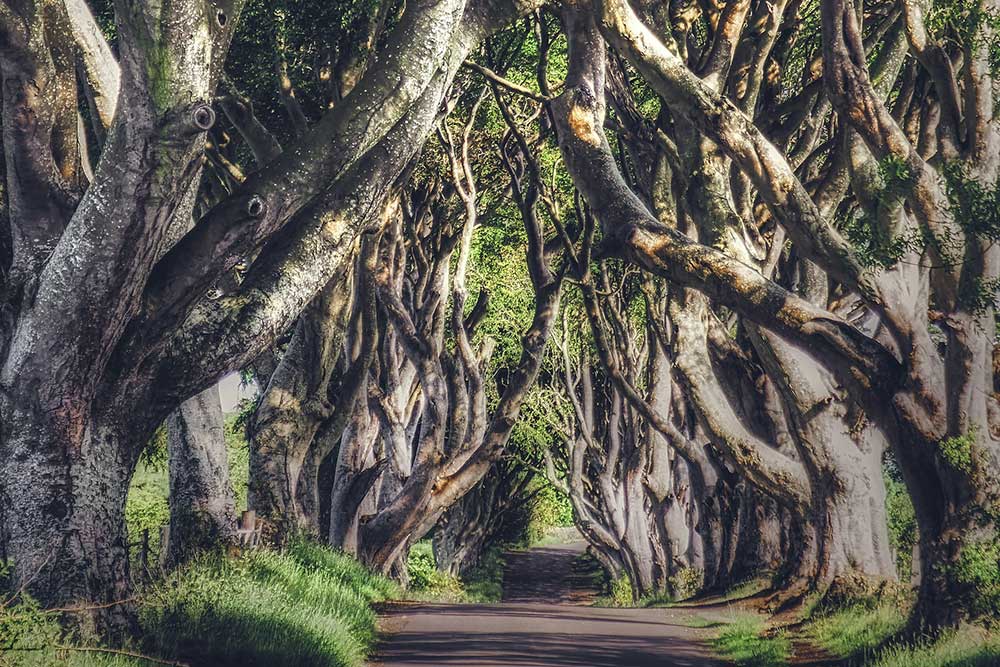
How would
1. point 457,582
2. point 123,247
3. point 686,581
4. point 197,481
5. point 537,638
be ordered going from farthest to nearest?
point 457,582 → point 686,581 → point 197,481 → point 537,638 → point 123,247

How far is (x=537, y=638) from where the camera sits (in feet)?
40.3

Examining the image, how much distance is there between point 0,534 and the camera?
780 centimetres

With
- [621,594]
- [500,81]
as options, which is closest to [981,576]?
[500,81]

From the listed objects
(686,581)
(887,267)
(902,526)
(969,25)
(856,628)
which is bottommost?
(856,628)

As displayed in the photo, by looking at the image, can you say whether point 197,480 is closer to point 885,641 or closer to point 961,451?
point 885,641

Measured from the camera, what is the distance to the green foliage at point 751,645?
35.8ft

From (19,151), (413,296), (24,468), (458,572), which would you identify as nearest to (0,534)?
(24,468)

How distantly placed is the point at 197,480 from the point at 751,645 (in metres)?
5.68

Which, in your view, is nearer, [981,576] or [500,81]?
[981,576]

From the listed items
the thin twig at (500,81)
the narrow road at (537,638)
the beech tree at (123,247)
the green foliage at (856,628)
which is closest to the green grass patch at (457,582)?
the narrow road at (537,638)

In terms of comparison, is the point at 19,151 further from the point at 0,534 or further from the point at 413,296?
the point at 413,296

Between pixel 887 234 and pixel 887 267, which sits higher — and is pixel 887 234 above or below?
above

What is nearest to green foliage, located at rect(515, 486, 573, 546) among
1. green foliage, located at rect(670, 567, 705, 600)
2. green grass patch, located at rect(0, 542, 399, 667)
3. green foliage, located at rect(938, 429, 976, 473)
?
green foliage, located at rect(670, 567, 705, 600)

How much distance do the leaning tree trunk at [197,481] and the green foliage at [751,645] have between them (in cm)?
508
